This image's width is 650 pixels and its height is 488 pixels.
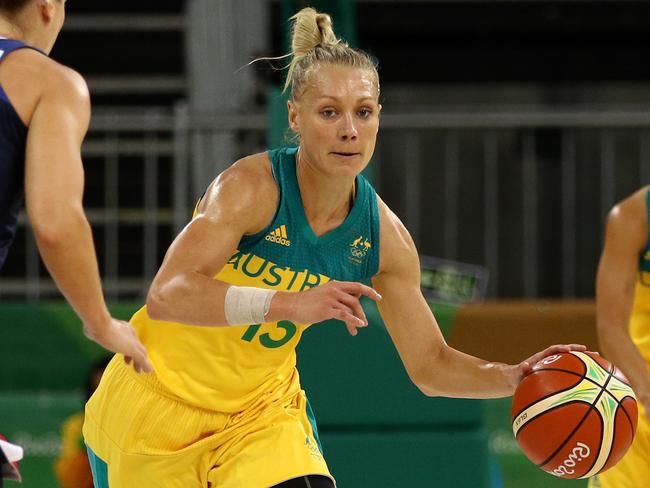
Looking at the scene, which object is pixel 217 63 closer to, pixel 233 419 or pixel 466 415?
pixel 466 415

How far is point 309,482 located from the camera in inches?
139

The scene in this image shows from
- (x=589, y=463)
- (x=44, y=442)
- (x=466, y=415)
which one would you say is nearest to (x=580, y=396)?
(x=589, y=463)

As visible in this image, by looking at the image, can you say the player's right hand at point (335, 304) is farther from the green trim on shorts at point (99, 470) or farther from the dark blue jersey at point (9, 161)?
the green trim on shorts at point (99, 470)

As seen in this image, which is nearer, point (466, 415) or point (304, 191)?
point (304, 191)

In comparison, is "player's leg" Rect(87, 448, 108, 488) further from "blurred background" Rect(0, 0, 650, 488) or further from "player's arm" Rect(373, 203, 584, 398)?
"blurred background" Rect(0, 0, 650, 488)

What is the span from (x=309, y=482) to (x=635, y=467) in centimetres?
152

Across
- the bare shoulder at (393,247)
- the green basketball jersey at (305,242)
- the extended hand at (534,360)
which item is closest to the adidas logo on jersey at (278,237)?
the green basketball jersey at (305,242)

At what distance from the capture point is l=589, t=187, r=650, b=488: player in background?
14.5ft

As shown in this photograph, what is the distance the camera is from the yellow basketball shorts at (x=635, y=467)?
14.4 ft

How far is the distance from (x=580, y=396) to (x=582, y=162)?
233 inches

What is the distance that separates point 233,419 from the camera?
3.69 meters

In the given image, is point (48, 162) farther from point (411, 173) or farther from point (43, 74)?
point (411, 173)

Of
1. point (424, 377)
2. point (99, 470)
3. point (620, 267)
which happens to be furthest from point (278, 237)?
point (620, 267)

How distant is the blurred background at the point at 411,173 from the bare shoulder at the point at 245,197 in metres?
1.54
